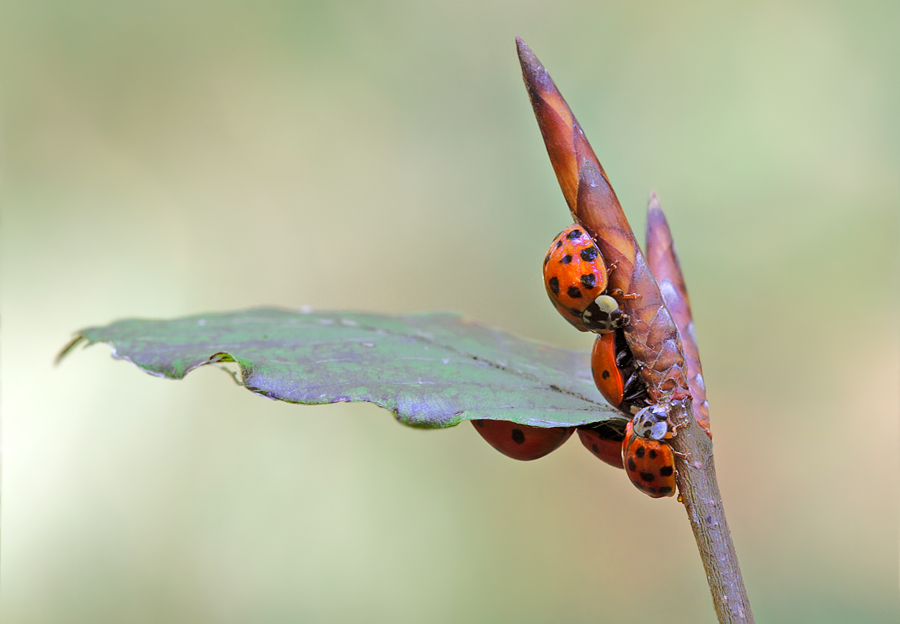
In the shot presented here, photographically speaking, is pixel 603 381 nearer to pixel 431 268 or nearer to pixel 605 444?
pixel 605 444

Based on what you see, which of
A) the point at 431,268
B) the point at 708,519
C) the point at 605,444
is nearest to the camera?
the point at 708,519

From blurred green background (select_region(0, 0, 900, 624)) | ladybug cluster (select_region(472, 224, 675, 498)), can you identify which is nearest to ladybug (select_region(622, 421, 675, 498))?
ladybug cluster (select_region(472, 224, 675, 498))

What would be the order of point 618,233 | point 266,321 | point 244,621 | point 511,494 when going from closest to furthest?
point 618,233, point 266,321, point 244,621, point 511,494

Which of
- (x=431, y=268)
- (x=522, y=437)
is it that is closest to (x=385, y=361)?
(x=522, y=437)

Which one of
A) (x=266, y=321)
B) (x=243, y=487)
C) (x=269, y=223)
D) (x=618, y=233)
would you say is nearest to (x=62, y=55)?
(x=269, y=223)

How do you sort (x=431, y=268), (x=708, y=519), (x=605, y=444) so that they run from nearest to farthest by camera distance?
(x=708, y=519)
(x=605, y=444)
(x=431, y=268)

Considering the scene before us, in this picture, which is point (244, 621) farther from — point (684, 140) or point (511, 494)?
point (684, 140)

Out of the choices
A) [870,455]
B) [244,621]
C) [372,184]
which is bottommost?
[244,621]

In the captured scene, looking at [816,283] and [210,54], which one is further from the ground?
[210,54]
